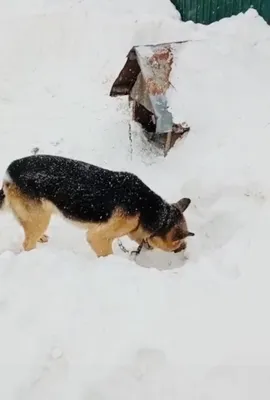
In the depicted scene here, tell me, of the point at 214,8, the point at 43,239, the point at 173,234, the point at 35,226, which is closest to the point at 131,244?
the point at 173,234

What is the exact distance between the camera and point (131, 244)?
272 inches

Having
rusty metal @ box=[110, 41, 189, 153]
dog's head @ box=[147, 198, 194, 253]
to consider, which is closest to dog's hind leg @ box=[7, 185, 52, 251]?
dog's head @ box=[147, 198, 194, 253]

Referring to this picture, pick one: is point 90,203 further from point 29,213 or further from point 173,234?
point 173,234


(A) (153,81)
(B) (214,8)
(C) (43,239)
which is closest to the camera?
(C) (43,239)

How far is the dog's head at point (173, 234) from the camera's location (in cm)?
623

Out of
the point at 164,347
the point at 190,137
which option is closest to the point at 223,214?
the point at 190,137

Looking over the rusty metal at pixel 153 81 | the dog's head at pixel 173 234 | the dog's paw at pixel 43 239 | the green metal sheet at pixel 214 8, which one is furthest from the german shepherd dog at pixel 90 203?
the green metal sheet at pixel 214 8

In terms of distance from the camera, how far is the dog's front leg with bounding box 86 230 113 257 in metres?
6.12

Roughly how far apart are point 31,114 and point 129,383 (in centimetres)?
621

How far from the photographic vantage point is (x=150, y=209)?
6.16 meters

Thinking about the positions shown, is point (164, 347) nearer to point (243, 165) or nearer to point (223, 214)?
point (223, 214)

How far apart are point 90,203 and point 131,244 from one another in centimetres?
109

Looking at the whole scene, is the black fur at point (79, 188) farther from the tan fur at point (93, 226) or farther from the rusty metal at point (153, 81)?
the rusty metal at point (153, 81)

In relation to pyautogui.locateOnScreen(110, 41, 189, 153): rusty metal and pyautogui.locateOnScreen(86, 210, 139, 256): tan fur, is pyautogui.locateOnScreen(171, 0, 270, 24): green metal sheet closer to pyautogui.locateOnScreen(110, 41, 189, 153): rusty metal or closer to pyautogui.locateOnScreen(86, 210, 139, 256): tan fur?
pyautogui.locateOnScreen(110, 41, 189, 153): rusty metal
